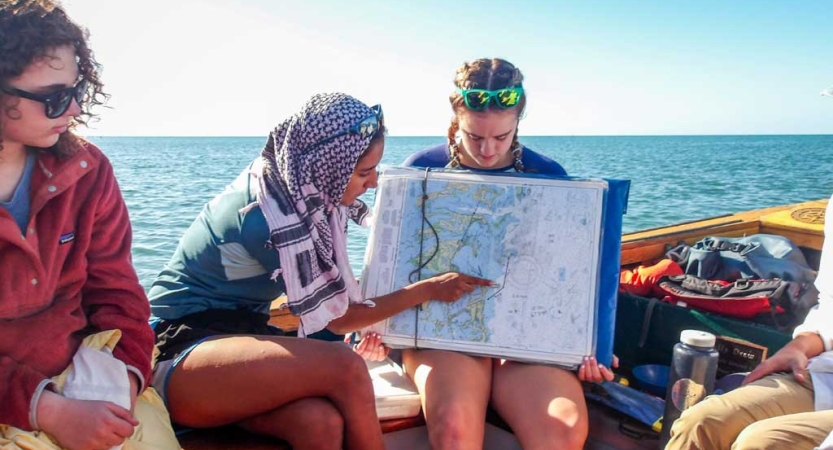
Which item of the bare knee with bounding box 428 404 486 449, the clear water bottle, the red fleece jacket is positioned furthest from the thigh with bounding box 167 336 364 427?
the clear water bottle

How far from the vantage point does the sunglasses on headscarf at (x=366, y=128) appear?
187 cm

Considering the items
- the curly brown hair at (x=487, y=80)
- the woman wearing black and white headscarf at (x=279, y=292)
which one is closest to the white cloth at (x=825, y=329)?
the curly brown hair at (x=487, y=80)

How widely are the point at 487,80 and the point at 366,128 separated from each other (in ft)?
2.18

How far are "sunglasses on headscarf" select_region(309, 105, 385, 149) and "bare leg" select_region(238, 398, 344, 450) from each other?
69 cm

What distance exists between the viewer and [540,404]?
6.61 ft

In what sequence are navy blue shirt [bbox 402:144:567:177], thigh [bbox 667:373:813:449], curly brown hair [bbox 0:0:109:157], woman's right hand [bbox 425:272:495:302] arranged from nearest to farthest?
1. curly brown hair [bbox 0:0:109:157]
2. thigh [bbox 667:373:813:449]
3. woman's right hand [bbox 425:272:495:302]
4. navy blue shirt [bbox 402:144:567:177]

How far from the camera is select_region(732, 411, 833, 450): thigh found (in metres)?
1.65

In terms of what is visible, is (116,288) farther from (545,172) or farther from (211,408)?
(545,172)

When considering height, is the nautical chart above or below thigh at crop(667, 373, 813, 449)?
above

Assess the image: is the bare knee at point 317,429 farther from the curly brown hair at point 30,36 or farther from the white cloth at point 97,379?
the curly brown hair at point 30,36

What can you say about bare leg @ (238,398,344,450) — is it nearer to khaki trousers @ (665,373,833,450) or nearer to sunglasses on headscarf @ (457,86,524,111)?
khaki trousers @ (665,373,833,450)

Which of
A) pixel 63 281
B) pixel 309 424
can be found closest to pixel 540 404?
pixel 309 424

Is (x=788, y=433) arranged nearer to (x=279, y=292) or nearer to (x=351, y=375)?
(x=351, y=375)

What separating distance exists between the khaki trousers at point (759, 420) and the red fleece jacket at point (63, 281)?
1421mm
